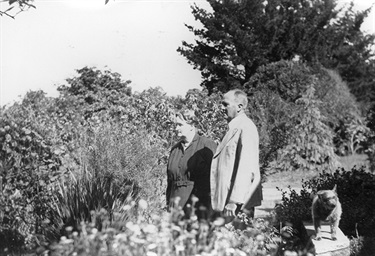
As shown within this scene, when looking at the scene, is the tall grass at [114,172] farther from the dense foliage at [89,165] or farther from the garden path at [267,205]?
the garden path at [267,205]

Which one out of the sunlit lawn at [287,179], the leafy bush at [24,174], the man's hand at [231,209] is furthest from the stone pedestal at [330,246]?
the sunlit lawn at [287,179]

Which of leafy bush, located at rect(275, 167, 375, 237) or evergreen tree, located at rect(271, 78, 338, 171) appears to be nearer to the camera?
leafy bush, located at rect(275, 167, 375, 237)

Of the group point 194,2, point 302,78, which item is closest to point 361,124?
point 302,78

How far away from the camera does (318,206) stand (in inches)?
256

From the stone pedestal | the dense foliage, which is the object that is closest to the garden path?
the dense foliage

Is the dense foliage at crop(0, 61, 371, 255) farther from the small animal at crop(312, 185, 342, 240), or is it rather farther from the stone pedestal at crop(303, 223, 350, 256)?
the small animal at crop(312, 185, 342, 240)

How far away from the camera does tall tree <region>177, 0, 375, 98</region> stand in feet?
105

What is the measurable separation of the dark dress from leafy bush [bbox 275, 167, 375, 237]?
2.88 meters

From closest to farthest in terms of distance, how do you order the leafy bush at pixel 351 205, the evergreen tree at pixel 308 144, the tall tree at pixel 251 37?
the leafy bush at pixel 351 205
the evergreen tree at pixel 308 144
the tall tree at pixel 251 37

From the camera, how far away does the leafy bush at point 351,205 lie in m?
8.38

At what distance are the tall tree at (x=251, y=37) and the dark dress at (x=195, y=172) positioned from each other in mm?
25867

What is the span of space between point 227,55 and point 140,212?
91.5 feet

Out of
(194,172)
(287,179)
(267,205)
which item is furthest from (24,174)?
(287,179)

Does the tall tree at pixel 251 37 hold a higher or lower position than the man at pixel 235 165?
higher
